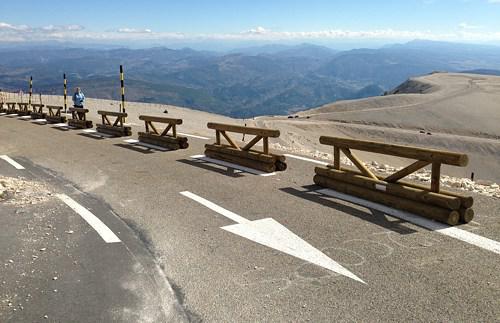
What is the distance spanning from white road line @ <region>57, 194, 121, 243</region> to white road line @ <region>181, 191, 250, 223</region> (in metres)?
1.78

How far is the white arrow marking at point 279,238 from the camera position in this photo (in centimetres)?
526

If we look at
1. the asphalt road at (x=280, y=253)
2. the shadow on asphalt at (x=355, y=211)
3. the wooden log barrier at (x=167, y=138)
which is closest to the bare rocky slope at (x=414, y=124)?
the wooden log barrier at (x=167, y=138)

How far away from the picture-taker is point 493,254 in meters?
5.37

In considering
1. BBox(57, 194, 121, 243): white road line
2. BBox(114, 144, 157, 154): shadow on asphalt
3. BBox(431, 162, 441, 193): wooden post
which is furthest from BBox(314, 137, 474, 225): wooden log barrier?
BBox(114, 144, 157, 154): shadow on asphalt

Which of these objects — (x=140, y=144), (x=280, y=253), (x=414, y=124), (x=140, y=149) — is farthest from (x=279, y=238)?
(x=414, y=124)

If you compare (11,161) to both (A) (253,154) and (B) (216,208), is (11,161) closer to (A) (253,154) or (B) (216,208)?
(A) (253,154)

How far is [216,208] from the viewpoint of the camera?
296 inches

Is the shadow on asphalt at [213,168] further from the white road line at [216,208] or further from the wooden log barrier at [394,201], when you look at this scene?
the wooden log barrier at [394,201]

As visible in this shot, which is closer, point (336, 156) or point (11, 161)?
point (336, 156)

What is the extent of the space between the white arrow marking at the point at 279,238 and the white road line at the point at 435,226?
1757 mm

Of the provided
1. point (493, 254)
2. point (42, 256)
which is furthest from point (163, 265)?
point (493, 254)

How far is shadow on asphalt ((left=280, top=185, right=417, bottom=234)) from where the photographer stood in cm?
638

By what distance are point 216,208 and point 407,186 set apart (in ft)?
10.5

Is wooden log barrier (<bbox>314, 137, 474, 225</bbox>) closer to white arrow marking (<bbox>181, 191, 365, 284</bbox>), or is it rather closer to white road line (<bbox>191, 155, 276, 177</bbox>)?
white road line (<bbox>191, 155, 276, 177</bbox>)
